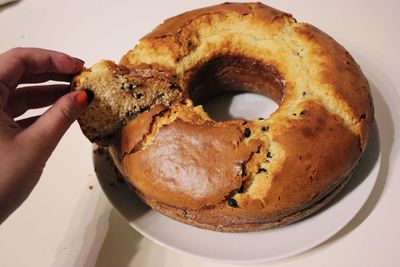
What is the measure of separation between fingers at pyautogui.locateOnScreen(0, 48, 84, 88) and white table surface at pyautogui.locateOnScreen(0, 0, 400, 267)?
460 mm

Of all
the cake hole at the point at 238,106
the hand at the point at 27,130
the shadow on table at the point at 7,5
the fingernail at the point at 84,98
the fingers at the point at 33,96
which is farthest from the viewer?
the shadow on table at the point at 7,5

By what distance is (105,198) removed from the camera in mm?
1479

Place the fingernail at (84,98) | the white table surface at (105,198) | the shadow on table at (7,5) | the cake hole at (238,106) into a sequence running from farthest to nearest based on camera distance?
the shadow on table at (7,5) → the cake hole at (238,106) → the white table surface at (105,198) → the fingernail at (84,98)

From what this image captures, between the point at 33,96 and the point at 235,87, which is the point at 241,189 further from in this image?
the point at 33,96

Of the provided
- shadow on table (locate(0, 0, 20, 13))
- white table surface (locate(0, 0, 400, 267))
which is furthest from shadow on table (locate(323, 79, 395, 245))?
shadow on table (locate(0, 0, 20, 13))

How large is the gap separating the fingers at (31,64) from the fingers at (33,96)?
0.12 m

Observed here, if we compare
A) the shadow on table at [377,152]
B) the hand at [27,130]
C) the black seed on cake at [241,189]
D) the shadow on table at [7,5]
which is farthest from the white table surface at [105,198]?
the hand at [27,130]

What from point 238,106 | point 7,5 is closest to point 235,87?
point 238,106

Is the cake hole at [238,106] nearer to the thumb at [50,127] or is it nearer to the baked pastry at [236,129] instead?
the baked pastry at [236,129]

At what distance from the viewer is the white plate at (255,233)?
120 cm

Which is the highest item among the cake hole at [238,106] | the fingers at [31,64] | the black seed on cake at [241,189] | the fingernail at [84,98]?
the fingers at [31,64]

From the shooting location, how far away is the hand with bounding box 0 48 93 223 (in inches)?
38.6

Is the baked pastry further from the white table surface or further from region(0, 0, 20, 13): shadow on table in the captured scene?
region(0, 0, 20, 13): shadow on table

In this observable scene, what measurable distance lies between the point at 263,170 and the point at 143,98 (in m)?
0.44
